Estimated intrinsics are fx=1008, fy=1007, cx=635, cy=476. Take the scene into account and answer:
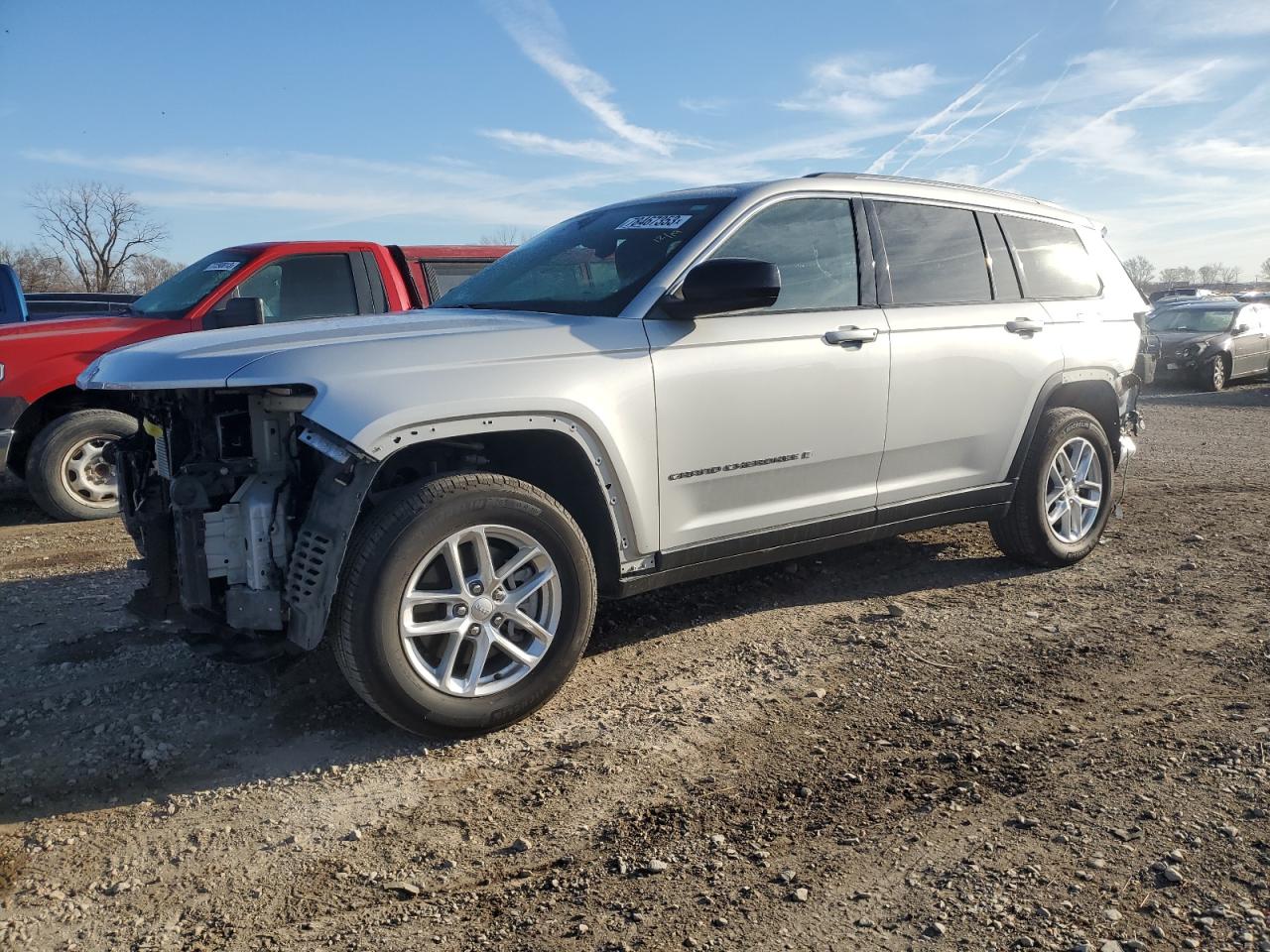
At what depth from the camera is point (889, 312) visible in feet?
14.6

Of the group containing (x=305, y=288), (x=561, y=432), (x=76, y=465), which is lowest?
(x=76, y=465)

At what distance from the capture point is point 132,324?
7.01 m

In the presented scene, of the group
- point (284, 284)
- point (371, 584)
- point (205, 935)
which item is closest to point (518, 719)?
point (371, 584)

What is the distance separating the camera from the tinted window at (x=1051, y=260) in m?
5.21

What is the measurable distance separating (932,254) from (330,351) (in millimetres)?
2932

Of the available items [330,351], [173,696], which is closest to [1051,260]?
[330,351]

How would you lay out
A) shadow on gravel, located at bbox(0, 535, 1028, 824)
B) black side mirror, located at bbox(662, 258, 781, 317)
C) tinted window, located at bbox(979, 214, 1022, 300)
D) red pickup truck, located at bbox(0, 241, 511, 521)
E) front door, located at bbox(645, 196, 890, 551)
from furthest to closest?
red pickup truck, located at bbox(0, 241, 511, 521), tinted window, located at bbox(979, 214, 1022, 300), front door, located at bbox(645, 196, 890, 551), black side mirror, located at bbox(662, 258, 781, 317), shadow on gravel, located at bbox(0, 535, 1028, 824)

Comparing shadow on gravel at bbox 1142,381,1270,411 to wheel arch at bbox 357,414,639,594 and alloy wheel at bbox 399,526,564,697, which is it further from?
alloy wheel at bbox 399,526,564,697

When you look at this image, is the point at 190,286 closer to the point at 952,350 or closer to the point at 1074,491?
the point at 952,350

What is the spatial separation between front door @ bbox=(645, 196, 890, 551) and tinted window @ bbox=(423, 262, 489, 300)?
401 cm

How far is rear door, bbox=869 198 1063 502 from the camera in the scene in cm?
451

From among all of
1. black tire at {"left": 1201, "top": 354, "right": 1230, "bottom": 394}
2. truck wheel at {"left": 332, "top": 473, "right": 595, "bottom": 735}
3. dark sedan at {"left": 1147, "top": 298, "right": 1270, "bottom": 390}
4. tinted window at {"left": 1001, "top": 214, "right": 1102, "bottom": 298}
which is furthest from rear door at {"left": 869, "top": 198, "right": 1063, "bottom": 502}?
black tire at {"left": 1201, "top": 354, "right": 1230, "bottom": 394}

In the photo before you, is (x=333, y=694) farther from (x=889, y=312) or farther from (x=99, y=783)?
(x=889, y=312)

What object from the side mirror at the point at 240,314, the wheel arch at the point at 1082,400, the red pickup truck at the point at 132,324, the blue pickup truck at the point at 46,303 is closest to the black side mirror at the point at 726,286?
the wheel arch at the point at 1082,400
